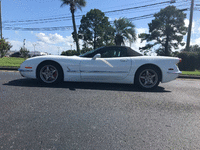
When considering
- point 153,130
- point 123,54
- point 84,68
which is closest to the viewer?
point 153,130

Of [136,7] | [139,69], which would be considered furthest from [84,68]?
[136,7]

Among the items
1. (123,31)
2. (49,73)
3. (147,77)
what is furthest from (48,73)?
(123,31)

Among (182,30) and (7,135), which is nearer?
(7,135)

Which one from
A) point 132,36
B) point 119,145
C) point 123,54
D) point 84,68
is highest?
point 132,36

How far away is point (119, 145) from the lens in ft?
5.22

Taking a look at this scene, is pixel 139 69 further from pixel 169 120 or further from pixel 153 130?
pixel 153 130

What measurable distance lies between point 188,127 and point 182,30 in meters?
33.6

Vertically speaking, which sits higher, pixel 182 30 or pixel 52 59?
pixel 182 30

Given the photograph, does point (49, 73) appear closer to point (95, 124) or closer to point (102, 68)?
point (102, 68)

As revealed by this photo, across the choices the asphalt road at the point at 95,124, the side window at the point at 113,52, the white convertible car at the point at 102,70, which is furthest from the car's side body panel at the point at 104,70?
the asphalt road at the point at 95,124

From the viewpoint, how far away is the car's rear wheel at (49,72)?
443 centimetres

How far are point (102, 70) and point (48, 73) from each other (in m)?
1.53

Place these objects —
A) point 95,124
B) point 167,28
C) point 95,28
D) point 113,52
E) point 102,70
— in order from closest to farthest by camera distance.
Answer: point 95,124 < point 102,70 < point 113,52 < point 167,28 < point 95,28

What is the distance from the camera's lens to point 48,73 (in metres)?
4.47
